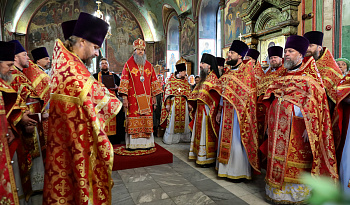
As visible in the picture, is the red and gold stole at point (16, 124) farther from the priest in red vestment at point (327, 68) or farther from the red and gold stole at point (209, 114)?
the priest in red vestment at point (327, 68)

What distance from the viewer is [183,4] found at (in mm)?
15141

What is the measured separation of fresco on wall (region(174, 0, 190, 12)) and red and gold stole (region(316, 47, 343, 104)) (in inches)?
483

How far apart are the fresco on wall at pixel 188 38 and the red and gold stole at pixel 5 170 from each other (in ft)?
44.2

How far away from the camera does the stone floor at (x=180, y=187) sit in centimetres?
318

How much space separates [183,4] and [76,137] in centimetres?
1479

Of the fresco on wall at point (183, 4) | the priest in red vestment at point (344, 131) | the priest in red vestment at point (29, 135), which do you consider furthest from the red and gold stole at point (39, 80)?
the fresco on wall at point (183, 4)

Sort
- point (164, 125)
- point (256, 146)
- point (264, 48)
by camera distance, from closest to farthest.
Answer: point (256, 146), point (164, 125), point (264, 48)

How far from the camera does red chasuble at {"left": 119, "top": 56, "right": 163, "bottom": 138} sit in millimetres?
4875

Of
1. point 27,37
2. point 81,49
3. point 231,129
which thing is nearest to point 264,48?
point 231,129

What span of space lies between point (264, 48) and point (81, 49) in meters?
7.83

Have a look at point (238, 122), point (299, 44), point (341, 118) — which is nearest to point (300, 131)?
point (341, 118)

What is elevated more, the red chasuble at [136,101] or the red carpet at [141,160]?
the red chasuble at [136,101]

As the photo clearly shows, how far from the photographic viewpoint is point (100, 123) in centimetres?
→ 201

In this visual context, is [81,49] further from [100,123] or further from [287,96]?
[287,96]
